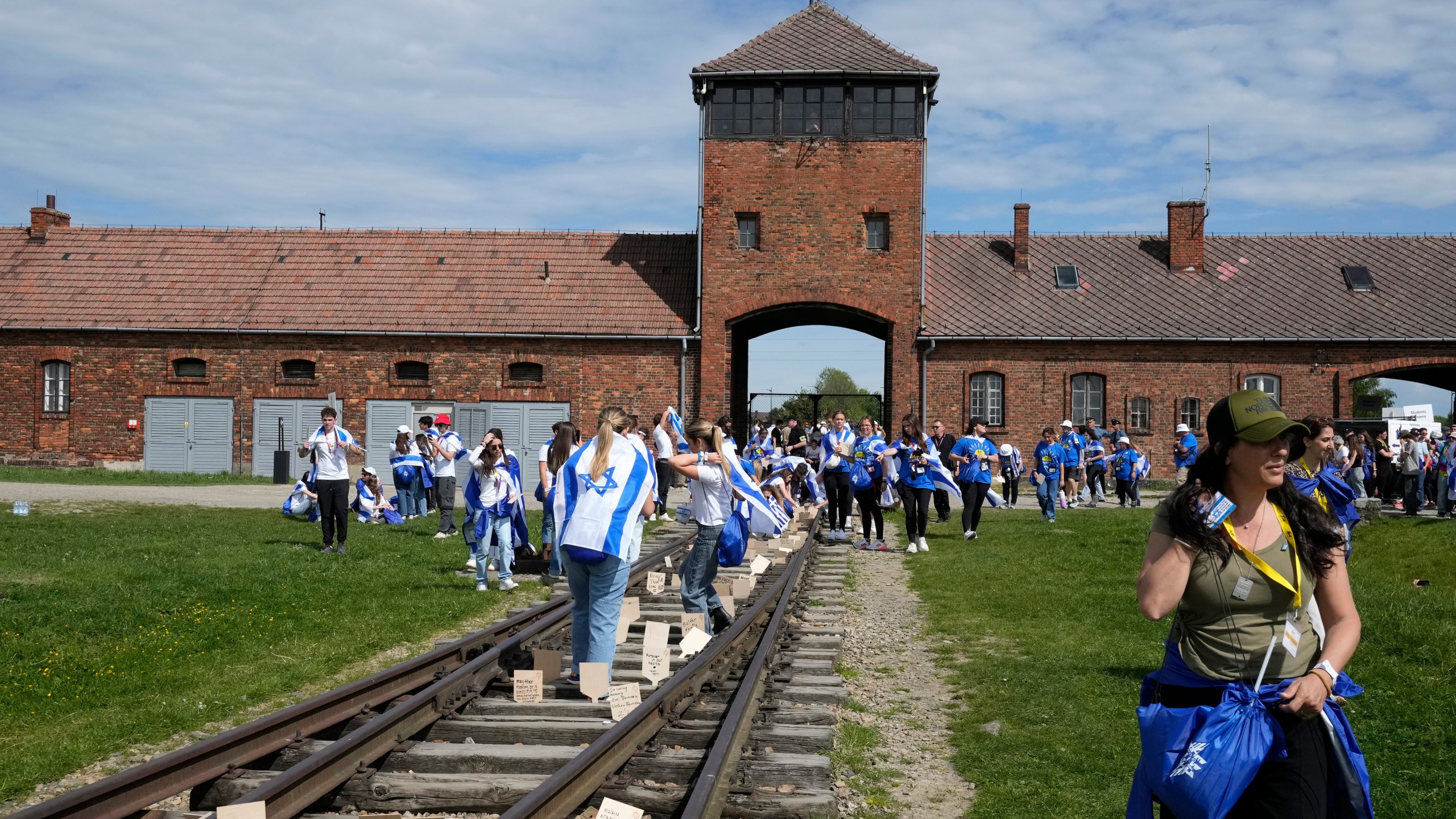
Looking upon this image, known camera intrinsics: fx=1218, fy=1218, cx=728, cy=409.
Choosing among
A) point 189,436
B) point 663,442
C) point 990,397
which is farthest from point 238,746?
point 189,436

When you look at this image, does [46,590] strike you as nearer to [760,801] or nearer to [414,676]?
[414,676]

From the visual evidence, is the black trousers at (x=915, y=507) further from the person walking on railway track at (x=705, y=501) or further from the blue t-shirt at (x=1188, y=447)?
the person walking on railway track at (x=705, y=501)

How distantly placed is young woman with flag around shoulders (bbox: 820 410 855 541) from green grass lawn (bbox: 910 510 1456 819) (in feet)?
6.36

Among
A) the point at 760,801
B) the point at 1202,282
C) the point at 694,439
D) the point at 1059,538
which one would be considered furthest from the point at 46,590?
the point at 1202,282

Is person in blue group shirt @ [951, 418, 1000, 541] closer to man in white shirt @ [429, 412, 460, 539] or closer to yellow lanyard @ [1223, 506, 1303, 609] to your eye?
man in white shirt @ [429, 412, 460, 539]

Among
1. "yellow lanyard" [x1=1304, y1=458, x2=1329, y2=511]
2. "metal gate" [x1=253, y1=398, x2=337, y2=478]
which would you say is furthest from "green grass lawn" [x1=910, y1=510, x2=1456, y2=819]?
"metal gate" [x1=253, y1=398, x2=337, y2=478]

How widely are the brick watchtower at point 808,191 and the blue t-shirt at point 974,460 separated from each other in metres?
13.6

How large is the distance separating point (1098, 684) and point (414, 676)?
185 inches

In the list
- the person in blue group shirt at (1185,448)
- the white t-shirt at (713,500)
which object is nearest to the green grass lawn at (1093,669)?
the white t-shirt at (713,500)

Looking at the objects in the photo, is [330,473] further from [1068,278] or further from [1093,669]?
[1068,278]

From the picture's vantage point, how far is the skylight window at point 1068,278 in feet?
114

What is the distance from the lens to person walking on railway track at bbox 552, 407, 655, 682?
7.58 metres

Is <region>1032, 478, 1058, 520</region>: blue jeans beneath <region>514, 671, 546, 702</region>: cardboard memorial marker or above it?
above

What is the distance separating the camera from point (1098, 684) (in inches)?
338
